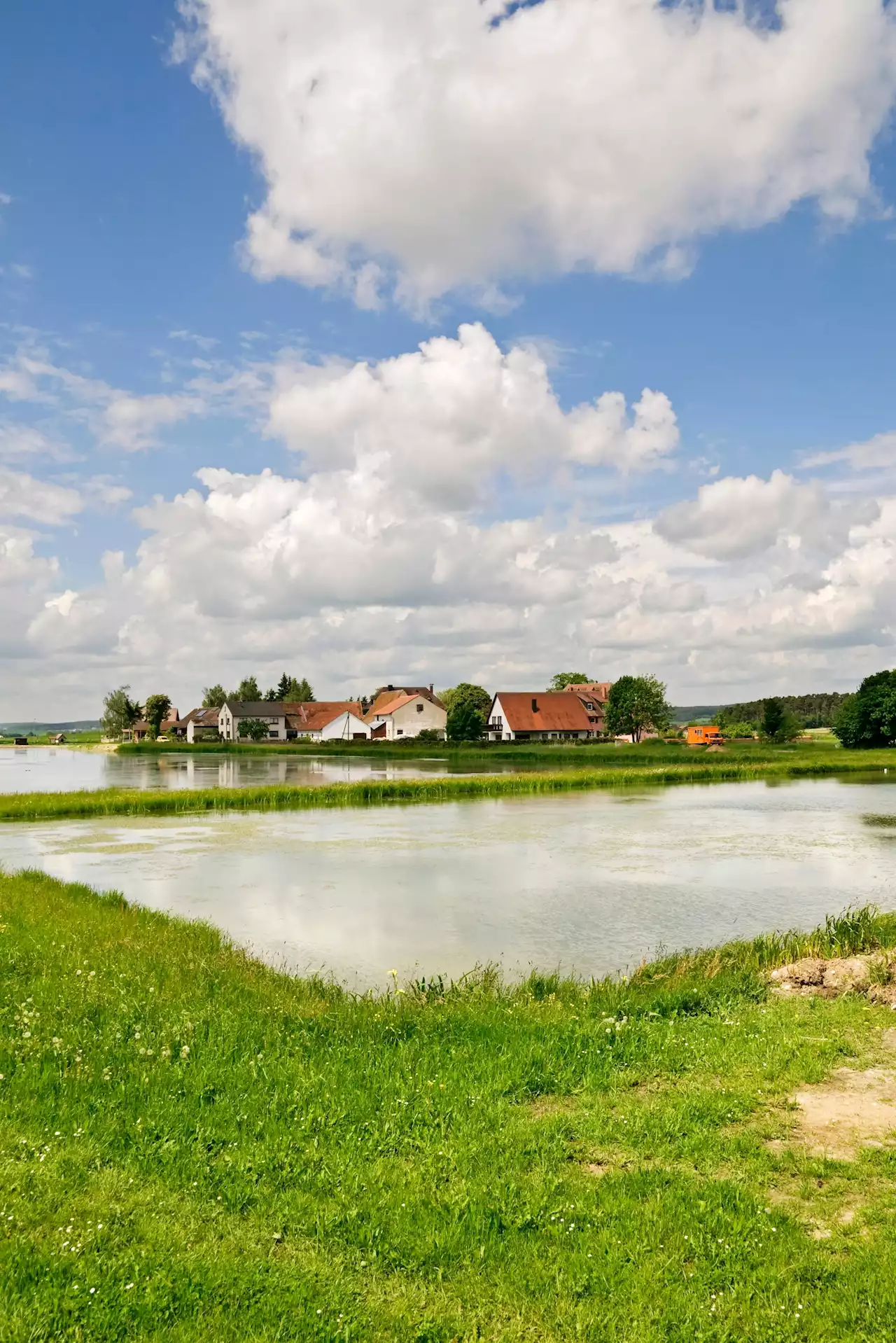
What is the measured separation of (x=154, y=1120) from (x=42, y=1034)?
7.50ft

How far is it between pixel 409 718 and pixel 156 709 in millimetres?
45936

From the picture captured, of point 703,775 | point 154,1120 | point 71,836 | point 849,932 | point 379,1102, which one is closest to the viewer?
point 154,1120

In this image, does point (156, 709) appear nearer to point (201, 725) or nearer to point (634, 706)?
point (201, 725)

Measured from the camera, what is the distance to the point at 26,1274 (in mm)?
4617

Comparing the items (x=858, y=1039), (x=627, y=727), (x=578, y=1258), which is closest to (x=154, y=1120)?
(x=578, y=1258)

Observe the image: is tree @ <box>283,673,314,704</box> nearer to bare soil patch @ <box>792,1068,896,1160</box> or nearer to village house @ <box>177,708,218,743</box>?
village house @ <box>177,708,218,743</box>

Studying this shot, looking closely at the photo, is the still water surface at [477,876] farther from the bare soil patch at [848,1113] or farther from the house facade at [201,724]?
the house facade at [201,724]

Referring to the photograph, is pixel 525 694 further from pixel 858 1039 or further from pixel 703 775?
pixel 858 1039

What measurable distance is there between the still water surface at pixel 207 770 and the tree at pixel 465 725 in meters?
7.21

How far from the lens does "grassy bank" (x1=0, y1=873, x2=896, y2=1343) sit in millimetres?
4715

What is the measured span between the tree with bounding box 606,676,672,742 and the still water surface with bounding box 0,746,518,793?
21.2 m

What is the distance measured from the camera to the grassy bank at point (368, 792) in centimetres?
3956

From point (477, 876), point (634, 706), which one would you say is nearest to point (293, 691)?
point (634, 706)

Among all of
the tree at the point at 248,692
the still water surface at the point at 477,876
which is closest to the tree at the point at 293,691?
the tree at the point at 248,692
